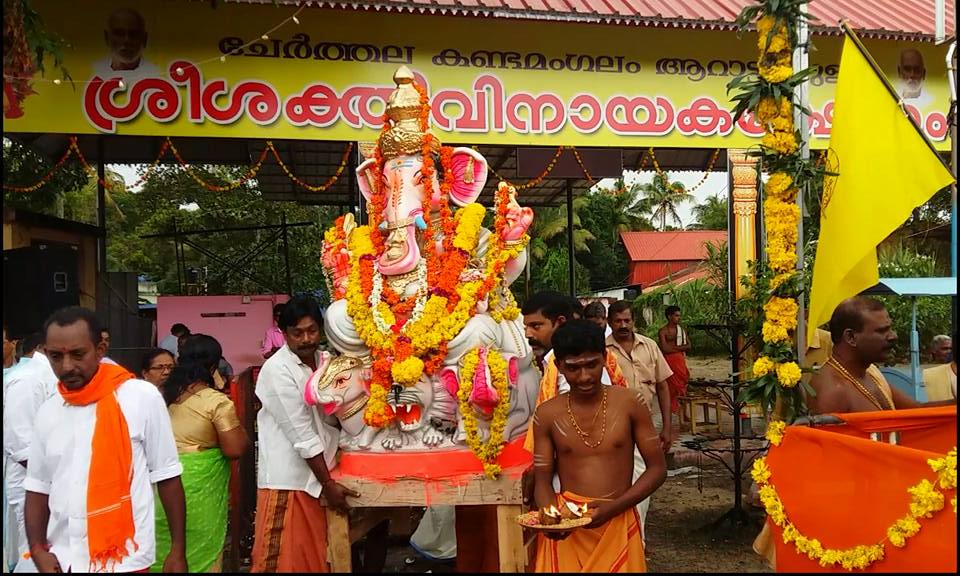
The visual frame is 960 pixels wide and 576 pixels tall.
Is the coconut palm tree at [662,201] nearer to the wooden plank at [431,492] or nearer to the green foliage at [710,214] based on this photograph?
the green foliage at [710,214]

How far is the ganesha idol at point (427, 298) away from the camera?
438 cm

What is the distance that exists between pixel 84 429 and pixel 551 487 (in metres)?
1.79

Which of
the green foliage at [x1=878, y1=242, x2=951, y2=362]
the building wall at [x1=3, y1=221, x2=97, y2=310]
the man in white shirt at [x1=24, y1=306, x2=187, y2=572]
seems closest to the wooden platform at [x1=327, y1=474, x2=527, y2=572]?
the man in white shirt at [x1=24, y1=306, x2=187, y2=572]

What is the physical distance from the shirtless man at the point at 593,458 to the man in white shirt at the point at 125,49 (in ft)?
20.4

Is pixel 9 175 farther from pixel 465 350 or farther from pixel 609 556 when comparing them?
pixel 609 556

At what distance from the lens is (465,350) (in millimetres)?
4465

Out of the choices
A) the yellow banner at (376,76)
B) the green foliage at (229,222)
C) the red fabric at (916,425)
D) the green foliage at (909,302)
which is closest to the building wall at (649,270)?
the green foliage at (909,302)

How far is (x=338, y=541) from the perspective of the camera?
4160 millimetres

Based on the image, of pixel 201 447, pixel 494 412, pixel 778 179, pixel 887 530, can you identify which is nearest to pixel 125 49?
pixel 201 447

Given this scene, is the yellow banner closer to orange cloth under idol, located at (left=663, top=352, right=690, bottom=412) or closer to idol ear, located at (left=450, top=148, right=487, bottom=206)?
orange cloth under idol, located at (left=663, top=352, right=690, bottom=412)

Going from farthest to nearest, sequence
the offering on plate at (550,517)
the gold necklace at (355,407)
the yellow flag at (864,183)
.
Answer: the gold necklace at (355,407), the yellow flag at (864,183), the offering on plate at (550,517)

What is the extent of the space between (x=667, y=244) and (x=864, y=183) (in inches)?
1242

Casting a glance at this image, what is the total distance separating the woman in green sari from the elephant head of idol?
3.92ft

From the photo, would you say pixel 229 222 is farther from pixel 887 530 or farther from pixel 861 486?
pixel 887 530
